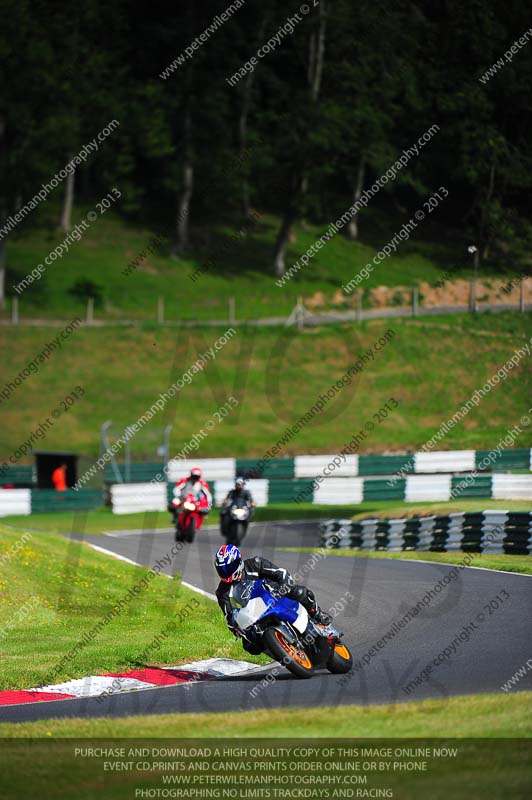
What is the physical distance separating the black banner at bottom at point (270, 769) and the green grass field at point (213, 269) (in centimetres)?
4339

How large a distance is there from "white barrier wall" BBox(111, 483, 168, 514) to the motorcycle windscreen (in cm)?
2270

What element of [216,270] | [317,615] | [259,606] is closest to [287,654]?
[259,606]

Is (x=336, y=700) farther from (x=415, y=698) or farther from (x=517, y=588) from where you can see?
(x=517, y=588)

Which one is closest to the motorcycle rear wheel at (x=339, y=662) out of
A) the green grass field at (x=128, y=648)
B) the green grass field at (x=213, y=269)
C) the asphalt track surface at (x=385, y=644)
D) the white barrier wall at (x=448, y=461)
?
the asphalt track surface at (x=385, y=644)

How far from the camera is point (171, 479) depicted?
3575cm

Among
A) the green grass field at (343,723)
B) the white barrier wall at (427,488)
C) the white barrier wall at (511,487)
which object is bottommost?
the white barrier wall at (427,488)

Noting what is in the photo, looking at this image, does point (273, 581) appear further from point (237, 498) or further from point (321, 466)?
point (321, 466)

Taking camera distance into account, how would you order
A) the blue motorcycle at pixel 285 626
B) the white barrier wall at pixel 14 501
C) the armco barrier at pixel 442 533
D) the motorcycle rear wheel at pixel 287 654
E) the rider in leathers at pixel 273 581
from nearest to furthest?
the motorcycle rear wheel at pixel 287 654
the blue motorcycle at pixel 285 626
the rider in leathers at pixel 273 581
the armco barrier at pixel 442 533
the white barrier wall at pixel 14 501

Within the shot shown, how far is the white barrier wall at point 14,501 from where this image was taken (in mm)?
32312

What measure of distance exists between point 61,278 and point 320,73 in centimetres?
1870

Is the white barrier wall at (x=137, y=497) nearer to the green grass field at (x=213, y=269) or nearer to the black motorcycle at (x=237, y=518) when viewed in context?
the black motorcycle at (x=237, y=518)

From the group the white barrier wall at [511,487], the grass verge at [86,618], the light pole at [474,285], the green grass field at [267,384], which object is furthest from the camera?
the green grass field at [267,384]

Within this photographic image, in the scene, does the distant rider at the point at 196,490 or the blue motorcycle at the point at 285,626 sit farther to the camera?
the distant rider at the point at 196,490

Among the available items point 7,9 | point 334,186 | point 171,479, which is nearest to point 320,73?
point 334,186
